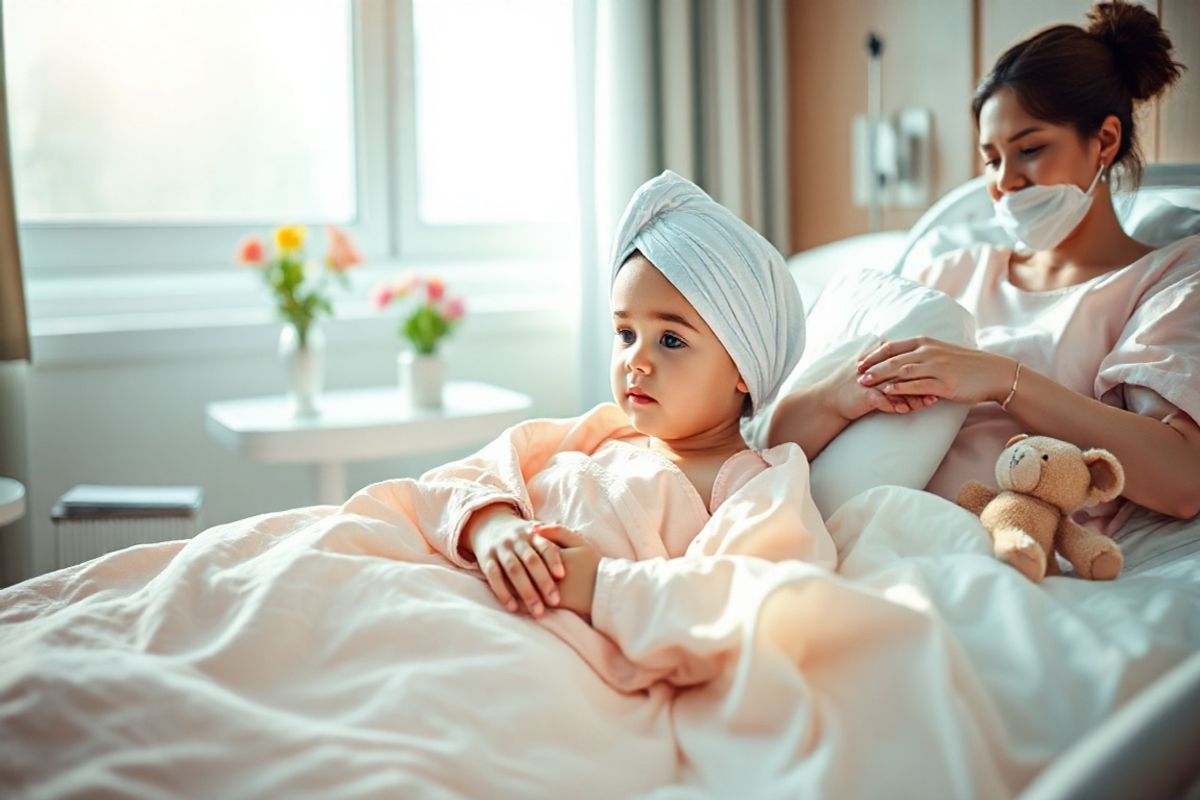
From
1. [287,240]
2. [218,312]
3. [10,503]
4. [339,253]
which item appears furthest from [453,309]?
[10,503]

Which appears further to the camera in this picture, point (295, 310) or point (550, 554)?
point (295, 310)

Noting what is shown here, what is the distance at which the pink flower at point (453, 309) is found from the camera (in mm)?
2627

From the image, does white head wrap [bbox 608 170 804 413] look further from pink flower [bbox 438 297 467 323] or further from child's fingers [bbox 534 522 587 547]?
pink flower [bbox 438 297 467 323]

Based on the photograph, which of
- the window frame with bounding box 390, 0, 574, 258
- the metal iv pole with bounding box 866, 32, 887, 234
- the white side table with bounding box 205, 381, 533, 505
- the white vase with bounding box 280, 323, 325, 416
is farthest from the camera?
the window frame with bounding box 390, 0, 574, 258

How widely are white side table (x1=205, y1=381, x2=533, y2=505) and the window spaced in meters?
0.60

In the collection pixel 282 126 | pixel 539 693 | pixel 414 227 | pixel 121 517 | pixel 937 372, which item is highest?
pixel 282 126

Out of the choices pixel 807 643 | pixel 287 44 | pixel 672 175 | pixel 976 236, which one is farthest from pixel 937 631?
pixel 287 44

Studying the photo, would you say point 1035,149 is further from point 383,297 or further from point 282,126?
point 282,126

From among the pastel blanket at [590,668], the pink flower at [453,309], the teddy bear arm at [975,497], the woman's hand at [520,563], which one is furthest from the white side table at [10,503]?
the teddy bear arm at [975,497]

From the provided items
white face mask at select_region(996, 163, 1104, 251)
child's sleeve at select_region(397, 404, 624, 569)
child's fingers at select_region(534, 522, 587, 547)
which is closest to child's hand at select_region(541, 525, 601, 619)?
child's fingers at select_region(534, 522, 587, 547)

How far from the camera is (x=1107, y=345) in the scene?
163cm

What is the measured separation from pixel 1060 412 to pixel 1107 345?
0.22m

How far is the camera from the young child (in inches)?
53.9

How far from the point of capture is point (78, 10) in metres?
2.80
